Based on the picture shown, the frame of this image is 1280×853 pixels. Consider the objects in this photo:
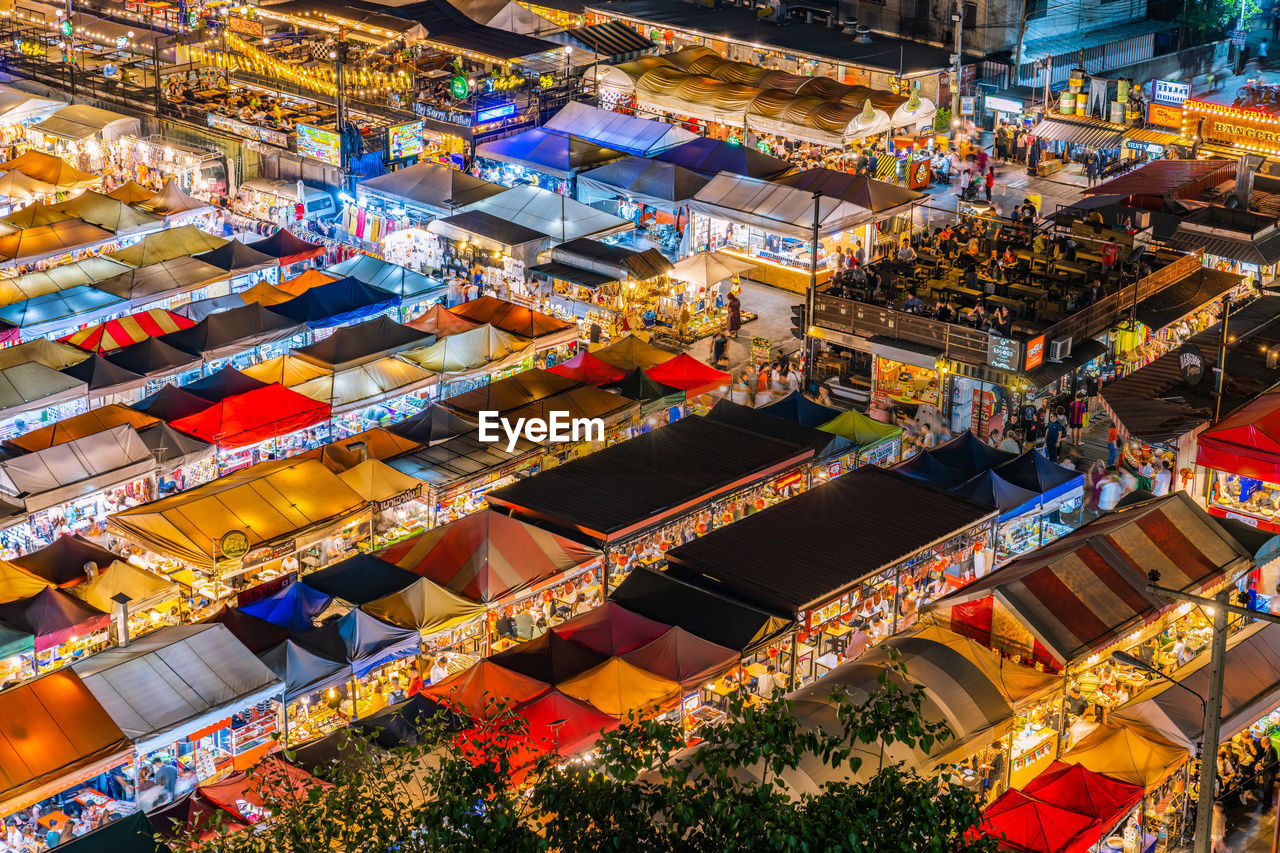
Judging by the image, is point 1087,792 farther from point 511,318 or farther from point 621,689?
point 511,318

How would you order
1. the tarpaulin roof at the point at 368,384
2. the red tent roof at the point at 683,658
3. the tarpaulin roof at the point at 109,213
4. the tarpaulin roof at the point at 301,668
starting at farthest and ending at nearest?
the tarpaulin roof at the point at 109,213, the tarpaulin roof at the point at 368,384, the tarpaulin roof at the point at 301,668, the red tent roof at the point at 683,658

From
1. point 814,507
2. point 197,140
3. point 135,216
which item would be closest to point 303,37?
point 197,140

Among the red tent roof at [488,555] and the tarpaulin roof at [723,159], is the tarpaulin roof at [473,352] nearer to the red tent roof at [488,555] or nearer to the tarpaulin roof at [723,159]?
the red tent roof at [488,555]

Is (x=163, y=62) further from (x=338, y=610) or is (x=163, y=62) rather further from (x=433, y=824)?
(x=433, y=824)

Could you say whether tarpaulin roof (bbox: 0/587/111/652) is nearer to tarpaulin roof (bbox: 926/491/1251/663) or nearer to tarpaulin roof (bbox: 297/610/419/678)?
tarpaulin roof (bbox: 297/610/419/678)

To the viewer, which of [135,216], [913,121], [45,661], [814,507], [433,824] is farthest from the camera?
[913,121]

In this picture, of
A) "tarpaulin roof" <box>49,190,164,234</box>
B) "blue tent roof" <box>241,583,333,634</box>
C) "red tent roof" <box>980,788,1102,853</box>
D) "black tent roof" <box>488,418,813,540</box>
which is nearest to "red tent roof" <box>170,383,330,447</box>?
"black tent roof" <box>488,418,813,540</box>

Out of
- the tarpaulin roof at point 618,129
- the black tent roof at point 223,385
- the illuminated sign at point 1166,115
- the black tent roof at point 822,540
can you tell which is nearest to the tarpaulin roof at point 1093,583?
the black tent roof at point 822,540
